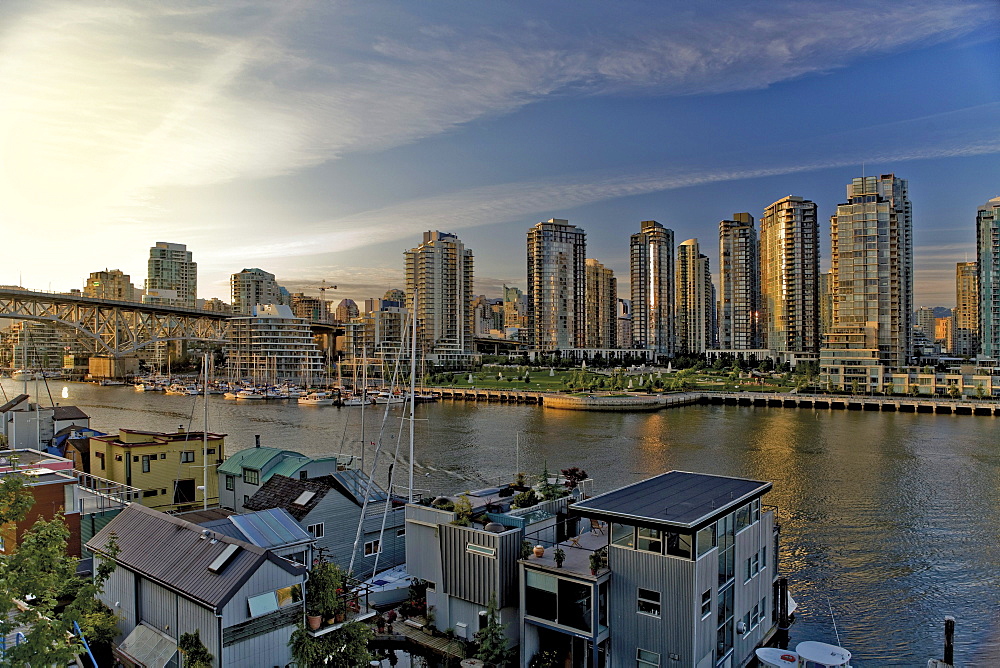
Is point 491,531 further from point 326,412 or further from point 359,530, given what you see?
point 326,412

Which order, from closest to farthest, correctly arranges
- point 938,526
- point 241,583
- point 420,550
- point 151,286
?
point 241,583
point 420,550
point 938,526
point 151,286

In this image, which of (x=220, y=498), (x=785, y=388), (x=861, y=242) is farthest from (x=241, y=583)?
(x=861, y=242)

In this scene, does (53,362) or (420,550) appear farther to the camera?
(53,362)

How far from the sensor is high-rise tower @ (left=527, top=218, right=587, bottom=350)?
286ft

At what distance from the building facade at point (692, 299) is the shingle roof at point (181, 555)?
9414cm

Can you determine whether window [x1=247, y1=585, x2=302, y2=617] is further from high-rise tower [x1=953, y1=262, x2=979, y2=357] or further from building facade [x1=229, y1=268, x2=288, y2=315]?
building facade [x1=229, y1=268, x2=288, y2=315]

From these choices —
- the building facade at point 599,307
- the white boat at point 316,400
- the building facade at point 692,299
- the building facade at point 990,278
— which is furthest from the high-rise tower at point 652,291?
the white boat at point 316,400

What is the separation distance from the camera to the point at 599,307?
105m

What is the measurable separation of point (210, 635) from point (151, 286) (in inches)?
5147

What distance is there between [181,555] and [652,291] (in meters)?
93.8

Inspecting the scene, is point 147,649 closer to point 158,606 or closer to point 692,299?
point 158,606

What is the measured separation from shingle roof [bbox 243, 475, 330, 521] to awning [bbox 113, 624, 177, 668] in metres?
2.83

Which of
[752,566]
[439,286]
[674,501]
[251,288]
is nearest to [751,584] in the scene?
[752,566]

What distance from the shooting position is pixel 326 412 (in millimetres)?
40688
